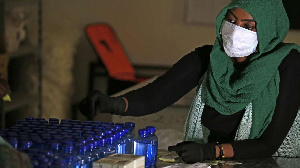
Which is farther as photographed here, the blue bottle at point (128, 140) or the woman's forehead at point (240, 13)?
the woman's forehead at point (240, 13)

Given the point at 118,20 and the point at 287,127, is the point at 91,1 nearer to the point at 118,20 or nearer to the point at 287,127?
the point at 118,20

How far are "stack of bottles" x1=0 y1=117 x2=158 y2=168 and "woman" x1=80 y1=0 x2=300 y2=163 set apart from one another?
24cm

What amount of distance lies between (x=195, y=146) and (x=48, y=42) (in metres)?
4.24

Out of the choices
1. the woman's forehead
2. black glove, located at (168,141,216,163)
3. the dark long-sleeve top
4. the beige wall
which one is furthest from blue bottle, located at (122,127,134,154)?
the beige wall

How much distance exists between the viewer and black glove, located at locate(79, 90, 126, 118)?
8.50 feet

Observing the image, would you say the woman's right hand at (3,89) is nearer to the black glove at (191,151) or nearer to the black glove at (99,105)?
the black glove at (99,105)

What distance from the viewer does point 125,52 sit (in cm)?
638

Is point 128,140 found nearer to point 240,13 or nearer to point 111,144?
point 111,144

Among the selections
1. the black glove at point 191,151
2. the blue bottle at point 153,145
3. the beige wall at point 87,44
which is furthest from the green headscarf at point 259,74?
the beige wall at point 87,44

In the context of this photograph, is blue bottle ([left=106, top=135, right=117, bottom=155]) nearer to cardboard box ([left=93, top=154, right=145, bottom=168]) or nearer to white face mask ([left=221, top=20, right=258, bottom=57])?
cardboard box ([left=93, top=154, right=145, bottom=168])

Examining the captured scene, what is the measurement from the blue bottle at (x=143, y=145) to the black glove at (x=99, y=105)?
0.74 feet

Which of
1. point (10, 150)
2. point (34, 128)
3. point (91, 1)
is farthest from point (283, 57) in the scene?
point (91, 1)

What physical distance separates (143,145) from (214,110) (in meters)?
0.52

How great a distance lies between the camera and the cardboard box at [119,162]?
2051mm
